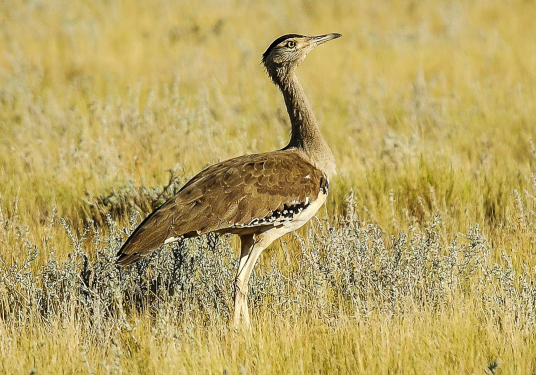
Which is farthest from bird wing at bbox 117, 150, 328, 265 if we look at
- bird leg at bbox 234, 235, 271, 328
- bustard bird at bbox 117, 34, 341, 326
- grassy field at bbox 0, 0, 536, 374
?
grassy field at bbox 0, 0, 536, 374

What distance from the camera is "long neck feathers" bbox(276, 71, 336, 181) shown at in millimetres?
4508

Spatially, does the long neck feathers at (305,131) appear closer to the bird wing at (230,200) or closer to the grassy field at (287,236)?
the bird wing at (230,200)

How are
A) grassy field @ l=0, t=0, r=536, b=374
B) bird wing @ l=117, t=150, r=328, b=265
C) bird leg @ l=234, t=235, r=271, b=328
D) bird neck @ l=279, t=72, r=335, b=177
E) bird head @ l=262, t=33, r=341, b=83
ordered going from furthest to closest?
bird head @ l=262, t=33, r=341, b=83
bird neck @ l=279, t=72, r=335, b=177
bird leg @ l=234, t=235, r=271, b=328
bird wing @ l=117, t=150, r=328, b=265
grassy field @ l=0, t=0, r=536, b=374

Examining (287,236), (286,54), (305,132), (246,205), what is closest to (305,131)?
(305,132)

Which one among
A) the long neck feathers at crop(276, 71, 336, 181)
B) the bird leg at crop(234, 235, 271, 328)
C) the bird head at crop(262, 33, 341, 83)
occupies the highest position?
the bird head at crop(262, 33, 341, 83)

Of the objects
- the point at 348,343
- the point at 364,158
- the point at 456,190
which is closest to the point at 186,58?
the point at 364,158

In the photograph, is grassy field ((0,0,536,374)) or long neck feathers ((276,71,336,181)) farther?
long neck feathers ((276,71,336,181))

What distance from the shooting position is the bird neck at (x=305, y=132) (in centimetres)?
451

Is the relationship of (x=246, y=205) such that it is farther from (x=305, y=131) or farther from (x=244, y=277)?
(x=305, y=131)

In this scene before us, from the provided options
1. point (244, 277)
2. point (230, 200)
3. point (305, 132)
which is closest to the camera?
point (230, 200)

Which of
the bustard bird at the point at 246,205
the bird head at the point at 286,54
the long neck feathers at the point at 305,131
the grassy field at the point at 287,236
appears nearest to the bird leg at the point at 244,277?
the bustard bird at the point at 246,205

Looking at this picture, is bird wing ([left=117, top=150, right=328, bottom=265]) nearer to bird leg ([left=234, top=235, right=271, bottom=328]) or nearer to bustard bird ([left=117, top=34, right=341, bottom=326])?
bustard bird ([left=117, top=34, right=341, bottom=326])

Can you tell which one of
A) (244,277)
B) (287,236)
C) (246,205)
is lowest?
(287,236)

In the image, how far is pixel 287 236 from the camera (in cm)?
528
